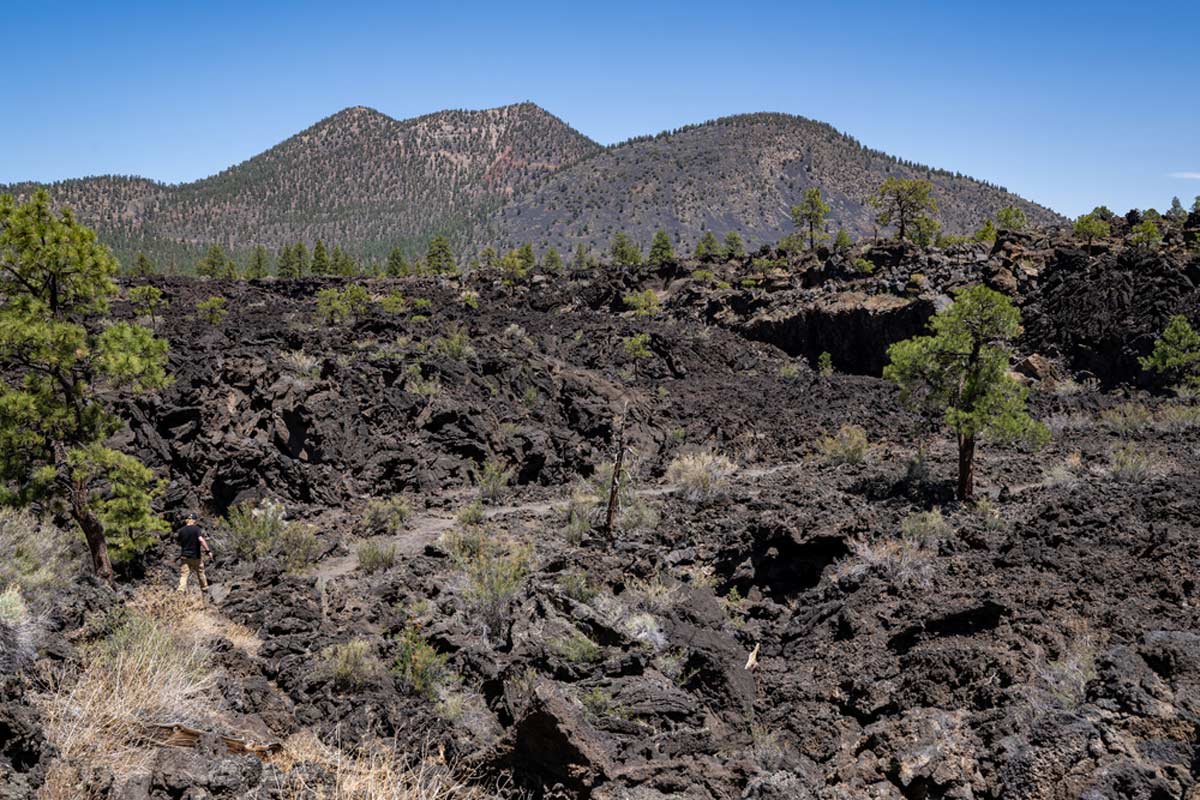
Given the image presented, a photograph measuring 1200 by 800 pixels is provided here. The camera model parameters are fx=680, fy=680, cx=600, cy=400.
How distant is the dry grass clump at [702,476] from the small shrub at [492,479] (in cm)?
410

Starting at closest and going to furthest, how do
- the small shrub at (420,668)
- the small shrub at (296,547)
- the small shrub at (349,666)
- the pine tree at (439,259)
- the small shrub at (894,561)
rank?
the small shrub at (349,666) < the small shrub at (420,668) < the small shrub at (894,561) < the small shrub at (296,547) < the pine tree at (439,259)

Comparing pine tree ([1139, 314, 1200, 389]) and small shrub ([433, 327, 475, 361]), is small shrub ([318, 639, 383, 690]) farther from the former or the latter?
pine tree ([1139, 314, 1200, 389])

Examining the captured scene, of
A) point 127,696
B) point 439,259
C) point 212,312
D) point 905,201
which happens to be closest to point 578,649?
point 127,696

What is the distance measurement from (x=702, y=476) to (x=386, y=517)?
6975mm

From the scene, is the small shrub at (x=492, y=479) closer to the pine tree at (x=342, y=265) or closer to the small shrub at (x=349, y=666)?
the small shrub at (x=349, y=666)

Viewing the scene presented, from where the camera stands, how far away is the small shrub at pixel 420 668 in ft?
23.9

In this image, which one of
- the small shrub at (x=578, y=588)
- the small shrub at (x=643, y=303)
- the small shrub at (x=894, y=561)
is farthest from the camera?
the small shrub at (x=643, y=303)

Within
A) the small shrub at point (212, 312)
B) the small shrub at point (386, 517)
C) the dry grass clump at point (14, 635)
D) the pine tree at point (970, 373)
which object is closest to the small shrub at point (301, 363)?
the small shrub at point (386, 517)

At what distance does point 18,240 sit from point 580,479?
11995mm

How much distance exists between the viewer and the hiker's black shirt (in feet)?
30.9

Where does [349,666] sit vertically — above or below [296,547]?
above

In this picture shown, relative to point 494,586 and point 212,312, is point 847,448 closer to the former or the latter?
point 494,586

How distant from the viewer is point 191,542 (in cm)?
948

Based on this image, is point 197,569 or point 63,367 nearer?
point 63,367
